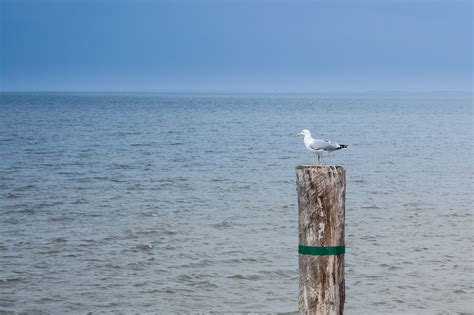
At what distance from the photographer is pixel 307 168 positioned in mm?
6645

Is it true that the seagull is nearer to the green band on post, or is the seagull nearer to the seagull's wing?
the seagull's wing

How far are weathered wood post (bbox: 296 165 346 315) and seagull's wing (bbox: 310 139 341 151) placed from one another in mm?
3878

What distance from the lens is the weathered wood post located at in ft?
21.7

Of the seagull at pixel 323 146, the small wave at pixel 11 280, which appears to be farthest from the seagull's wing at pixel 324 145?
the small wave at pixel 11 280

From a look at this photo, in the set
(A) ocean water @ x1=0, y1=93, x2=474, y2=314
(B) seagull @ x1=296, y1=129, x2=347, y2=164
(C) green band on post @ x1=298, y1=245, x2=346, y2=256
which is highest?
(B) seagull @ x1=296, y1=129, x2=347, y2=164

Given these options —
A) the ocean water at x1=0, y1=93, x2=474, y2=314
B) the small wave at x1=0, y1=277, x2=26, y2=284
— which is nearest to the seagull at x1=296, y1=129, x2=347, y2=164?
the ocean water at x1=0, y1=93, x2=474, y2=314

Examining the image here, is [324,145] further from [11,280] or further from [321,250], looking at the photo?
[11,280]

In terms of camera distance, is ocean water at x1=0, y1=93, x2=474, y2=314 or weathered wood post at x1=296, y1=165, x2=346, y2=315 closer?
weathered wood post at x1=296, y1=165, x2=346, y2=315

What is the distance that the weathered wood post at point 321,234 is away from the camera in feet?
21.7

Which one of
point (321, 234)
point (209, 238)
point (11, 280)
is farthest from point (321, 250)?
point (209, 238)

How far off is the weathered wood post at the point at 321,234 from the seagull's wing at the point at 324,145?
12.7 feet

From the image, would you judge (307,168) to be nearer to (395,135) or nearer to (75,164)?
(75,164)

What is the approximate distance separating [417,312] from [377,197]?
12.0 meters

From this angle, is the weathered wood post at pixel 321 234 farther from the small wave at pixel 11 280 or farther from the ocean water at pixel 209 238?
the small wave at pixel 11 280
